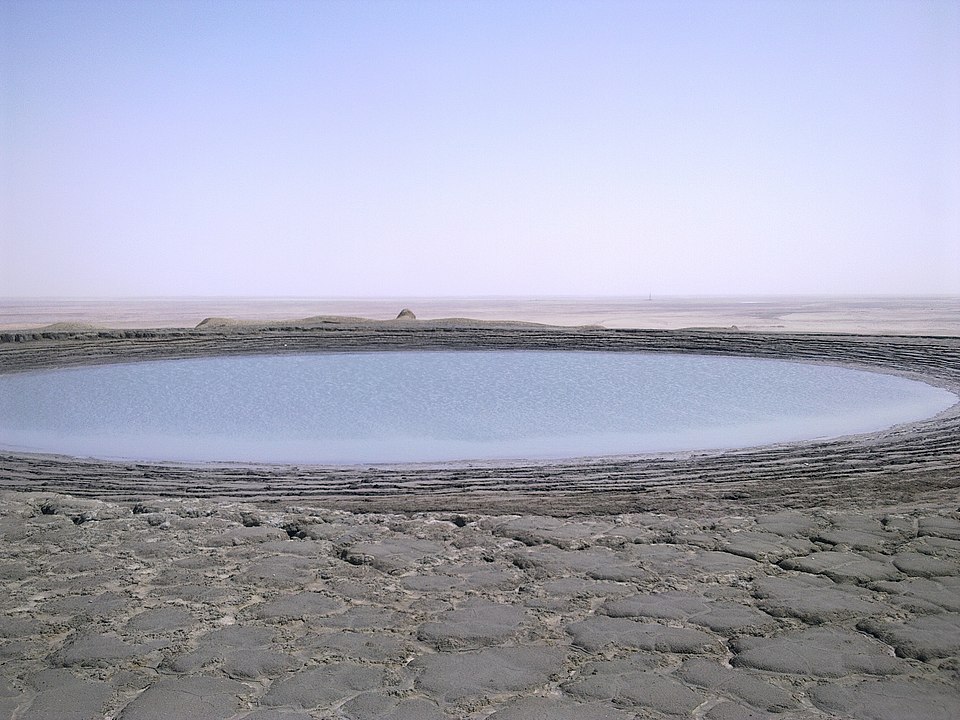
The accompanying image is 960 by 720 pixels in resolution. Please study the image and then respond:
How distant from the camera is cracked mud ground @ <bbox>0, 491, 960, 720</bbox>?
4.02m

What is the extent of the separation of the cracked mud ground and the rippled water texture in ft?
13.0

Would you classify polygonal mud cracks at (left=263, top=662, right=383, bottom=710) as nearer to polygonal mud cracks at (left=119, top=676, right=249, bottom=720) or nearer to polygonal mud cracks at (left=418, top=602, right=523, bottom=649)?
polygonal mud cracks at (left=119, top=676, right=249, bottom=720)

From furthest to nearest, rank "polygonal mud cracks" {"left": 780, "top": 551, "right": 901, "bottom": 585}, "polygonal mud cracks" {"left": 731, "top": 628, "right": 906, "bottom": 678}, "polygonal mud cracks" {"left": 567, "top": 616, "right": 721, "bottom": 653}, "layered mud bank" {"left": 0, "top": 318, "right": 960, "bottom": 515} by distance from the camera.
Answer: "layered mud bank" {"left": 0, "top": 318, "right": 960, "bottom": 515} → "polygonal mud cracks" {"left": 780, "top": 551, "right": 901, "bottom": 585} → "polygonal mud cracks" {"left": 567, "top": 616, "right": 721, "bottom": 653} → "polygonal mud cracks" {"left": 731, "top": 628, "right": 906, "bottom": 678}

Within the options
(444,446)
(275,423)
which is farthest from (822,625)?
(275,423)

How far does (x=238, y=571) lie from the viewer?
5719mm

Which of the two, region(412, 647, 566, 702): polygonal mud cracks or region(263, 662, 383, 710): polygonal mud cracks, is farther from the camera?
region(412, 647, 566, 702): polygonal mud cracks

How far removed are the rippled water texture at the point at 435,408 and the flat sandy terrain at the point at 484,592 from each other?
198 cm

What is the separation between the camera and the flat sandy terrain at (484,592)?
4.07 m

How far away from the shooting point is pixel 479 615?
501 cm

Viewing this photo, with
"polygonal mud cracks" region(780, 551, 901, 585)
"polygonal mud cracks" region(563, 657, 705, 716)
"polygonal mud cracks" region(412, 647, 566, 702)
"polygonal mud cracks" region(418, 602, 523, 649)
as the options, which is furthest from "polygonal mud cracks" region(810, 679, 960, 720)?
"polygonal mud cracks" region(418, 602, 523, 649)

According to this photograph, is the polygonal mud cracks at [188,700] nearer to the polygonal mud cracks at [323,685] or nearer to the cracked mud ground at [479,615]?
the cracked mud ground at [479,615]

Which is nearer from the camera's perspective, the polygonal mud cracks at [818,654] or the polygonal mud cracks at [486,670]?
the polygonal mud cracks at [486,670]

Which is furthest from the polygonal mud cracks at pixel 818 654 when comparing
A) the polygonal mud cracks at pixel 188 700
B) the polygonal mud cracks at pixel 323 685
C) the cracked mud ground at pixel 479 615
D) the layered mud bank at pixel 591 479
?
the layered mud bank at pixel 591 479

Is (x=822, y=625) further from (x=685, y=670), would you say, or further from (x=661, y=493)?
(x=661, y=493)
